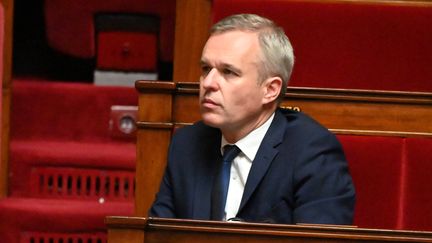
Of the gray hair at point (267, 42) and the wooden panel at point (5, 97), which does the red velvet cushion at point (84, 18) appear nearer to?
the wooden panel at point (5, 97)

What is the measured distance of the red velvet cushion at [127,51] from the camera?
859mm

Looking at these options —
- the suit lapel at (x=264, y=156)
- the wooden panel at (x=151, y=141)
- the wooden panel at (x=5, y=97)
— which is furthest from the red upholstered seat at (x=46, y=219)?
the suit lapel at (x=264, y=156)

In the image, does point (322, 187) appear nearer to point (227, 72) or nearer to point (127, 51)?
point (227, 72)

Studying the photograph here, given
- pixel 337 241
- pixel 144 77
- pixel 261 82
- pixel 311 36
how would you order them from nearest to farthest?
pixel 337 241 < pixel 261 82 < pixel 311 36 < pixel 144 77

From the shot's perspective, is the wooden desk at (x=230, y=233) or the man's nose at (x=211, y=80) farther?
the man's nose at (x=211, y=80)

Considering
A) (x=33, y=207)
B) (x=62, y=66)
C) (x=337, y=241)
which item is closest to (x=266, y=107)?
(x=337, y=241)

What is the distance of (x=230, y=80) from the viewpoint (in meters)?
0.55

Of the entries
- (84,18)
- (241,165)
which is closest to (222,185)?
(241,165)

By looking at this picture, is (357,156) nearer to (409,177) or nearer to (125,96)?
(409,177)

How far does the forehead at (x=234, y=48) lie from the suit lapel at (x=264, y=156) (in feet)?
0.14

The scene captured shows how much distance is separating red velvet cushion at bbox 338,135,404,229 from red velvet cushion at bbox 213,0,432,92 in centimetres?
12

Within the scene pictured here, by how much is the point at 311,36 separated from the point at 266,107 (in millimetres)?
193

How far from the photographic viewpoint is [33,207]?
2.47 feet

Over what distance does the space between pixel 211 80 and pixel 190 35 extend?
0.24 metres
